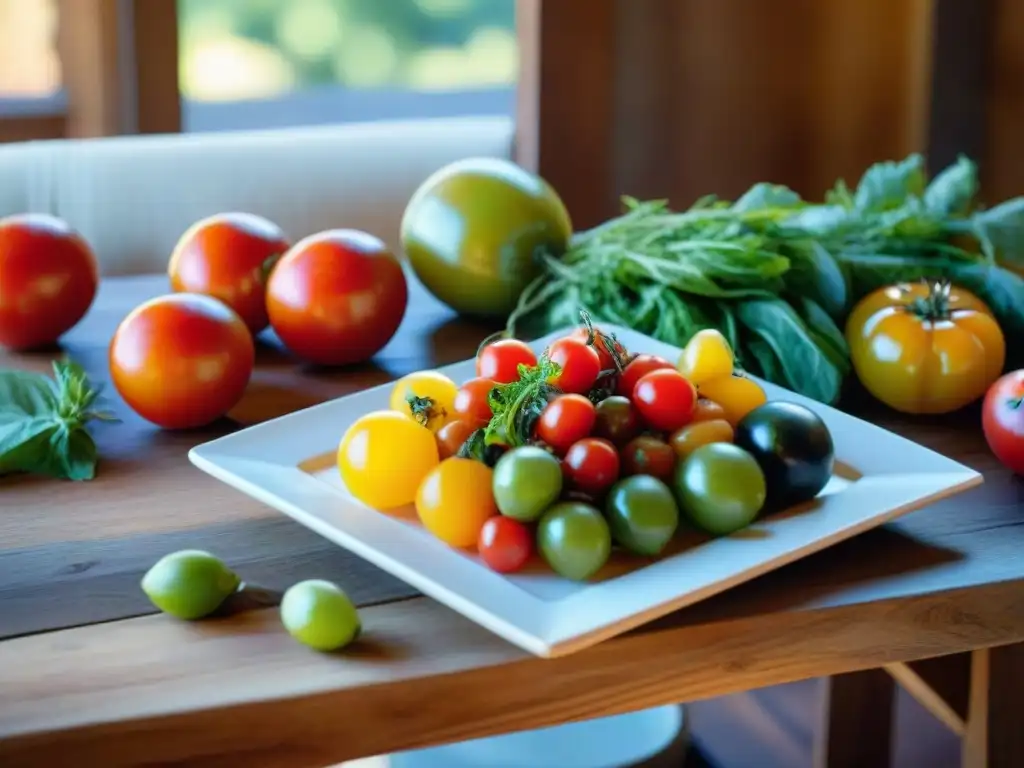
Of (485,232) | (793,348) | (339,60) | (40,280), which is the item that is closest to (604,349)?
(793,348)

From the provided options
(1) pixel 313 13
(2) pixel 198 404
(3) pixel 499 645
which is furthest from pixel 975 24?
(3) pixel 499 645

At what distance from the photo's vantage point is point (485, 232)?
49.3 inches

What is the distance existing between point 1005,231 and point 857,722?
0.67 metres

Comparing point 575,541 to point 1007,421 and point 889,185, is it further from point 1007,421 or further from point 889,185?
point 889,185

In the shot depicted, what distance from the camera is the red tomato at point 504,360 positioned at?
85 centimetres

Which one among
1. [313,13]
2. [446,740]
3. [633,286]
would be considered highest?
[313,13]

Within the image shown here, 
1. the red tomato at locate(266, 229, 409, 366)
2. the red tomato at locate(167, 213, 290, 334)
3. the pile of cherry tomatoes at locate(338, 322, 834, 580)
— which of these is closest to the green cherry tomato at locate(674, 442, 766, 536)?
the pile of cherry tomatoes at locate(338, 322, 834, 580)

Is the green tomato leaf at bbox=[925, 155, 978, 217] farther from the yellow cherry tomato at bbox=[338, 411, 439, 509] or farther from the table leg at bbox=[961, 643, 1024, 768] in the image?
the yellow cherry tomato at bbox=[338, 411, 439, 509]

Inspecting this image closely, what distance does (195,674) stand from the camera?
2.12 feet

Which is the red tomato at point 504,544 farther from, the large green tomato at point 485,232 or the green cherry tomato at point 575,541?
the large green tomato at point 485,232

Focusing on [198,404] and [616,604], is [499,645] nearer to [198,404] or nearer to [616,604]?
[616,604]

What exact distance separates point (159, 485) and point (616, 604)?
1.23 feet

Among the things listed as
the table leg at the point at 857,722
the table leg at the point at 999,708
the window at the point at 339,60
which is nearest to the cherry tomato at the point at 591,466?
the table leg at the point at 999,708

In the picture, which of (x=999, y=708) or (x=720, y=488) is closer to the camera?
(x=720, y=488)
